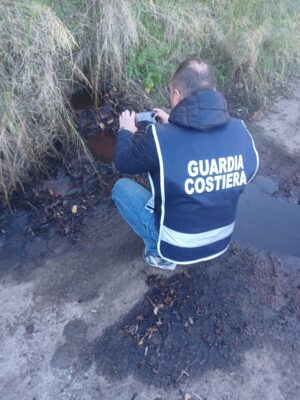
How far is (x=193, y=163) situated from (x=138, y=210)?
0.67m

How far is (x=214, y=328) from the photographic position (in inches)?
95.0

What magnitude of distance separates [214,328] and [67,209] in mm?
1471

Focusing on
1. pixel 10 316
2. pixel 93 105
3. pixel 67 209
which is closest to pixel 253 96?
pixel 93 105

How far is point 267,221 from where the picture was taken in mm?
3182

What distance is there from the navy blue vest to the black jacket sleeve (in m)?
0.05

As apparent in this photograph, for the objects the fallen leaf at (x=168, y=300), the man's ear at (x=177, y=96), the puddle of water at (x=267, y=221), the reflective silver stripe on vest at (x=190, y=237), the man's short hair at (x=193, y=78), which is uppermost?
the man's short hair at (x=193, y=78)

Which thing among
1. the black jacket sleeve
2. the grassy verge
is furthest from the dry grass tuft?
the black jacket sleeve

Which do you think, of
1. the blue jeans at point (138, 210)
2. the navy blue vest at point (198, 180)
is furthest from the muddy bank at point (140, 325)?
the navy blue vest at point (198, 180)

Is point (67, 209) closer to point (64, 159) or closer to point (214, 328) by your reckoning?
point (64, 159)

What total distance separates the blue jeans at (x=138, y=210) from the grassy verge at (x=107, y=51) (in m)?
0.90

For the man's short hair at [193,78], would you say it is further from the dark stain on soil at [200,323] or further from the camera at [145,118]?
the dark stain on soil at [200,323]

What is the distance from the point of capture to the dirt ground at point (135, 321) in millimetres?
2141

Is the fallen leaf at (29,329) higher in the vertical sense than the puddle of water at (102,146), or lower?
lower

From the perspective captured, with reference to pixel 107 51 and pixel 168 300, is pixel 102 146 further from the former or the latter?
pixel 168 300
